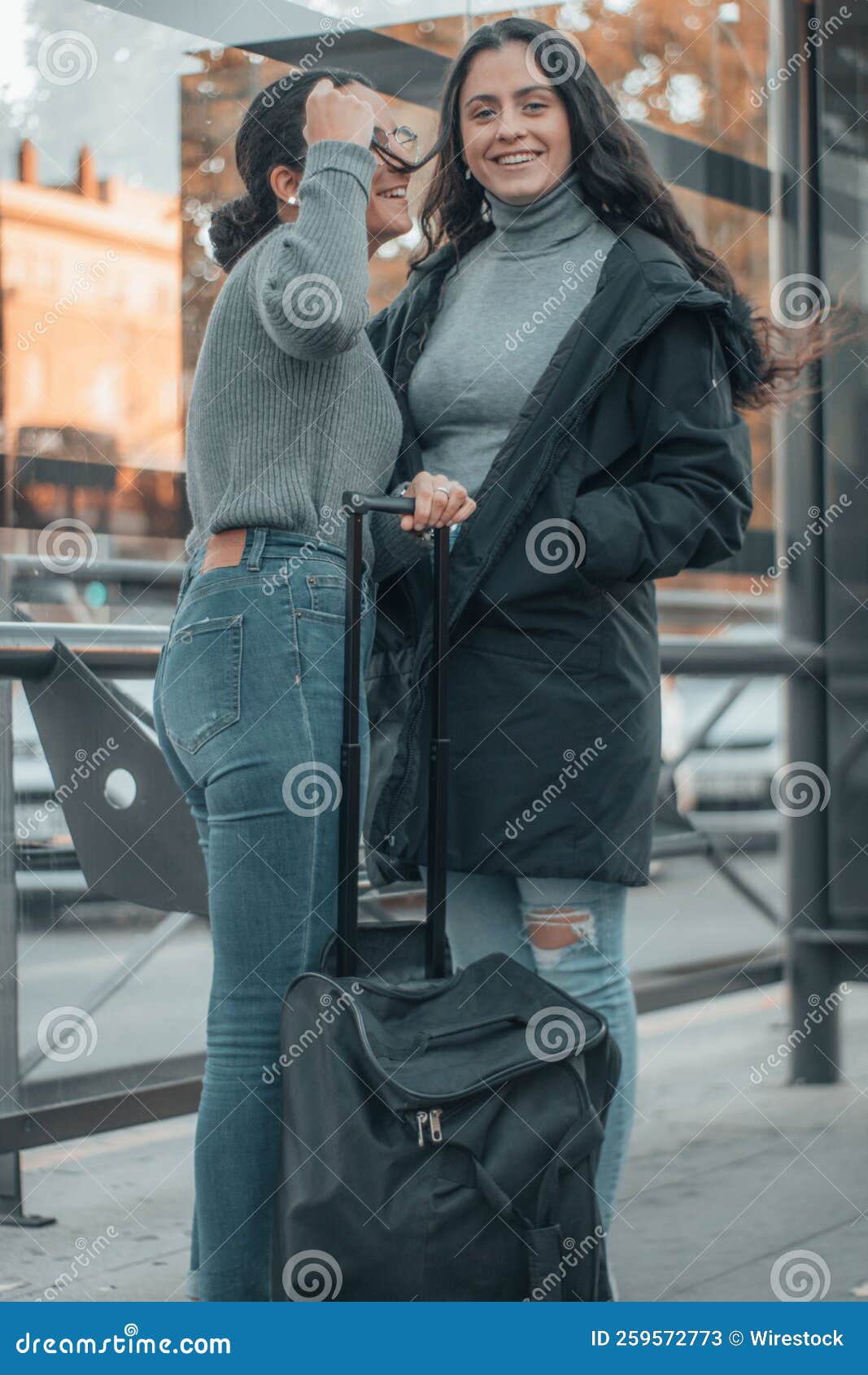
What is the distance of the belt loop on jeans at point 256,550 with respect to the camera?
85.2 inches

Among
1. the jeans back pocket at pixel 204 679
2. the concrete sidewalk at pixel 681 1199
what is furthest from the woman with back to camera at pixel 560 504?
the concrete sidewalk at pixel 681 1199

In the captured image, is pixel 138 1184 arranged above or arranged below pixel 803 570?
below

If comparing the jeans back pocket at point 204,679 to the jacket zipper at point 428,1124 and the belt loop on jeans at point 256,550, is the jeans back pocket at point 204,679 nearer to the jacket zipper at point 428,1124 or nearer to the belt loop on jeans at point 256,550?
the belt loop on jeans at point 256,550

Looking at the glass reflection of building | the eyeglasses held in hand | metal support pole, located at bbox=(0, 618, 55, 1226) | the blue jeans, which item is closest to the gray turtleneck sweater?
the eyeglasses held in hand

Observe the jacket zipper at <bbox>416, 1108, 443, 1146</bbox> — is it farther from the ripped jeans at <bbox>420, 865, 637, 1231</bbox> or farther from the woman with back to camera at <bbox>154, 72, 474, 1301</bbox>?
the ripped jeans at <bbox>420, 865, 637, 1231</bbox>

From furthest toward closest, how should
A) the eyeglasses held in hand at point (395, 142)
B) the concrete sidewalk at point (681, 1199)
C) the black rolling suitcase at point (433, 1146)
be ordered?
the concrete sidewalk at point (681, 1199), the eyeglasses held in hand at point (395, 142), the black rolling suitcase at point (433, 1146)

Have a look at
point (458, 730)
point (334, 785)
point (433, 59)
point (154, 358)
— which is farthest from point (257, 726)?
point (433, 59)

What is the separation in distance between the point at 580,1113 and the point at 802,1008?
2.64 metres

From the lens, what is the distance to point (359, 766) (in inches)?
87.0

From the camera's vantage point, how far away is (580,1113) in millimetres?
2057

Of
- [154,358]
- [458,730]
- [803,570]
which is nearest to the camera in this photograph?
[458,730]

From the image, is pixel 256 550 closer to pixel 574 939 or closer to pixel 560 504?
pixel 560 504

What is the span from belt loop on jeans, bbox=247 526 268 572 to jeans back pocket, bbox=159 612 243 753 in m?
0.07
